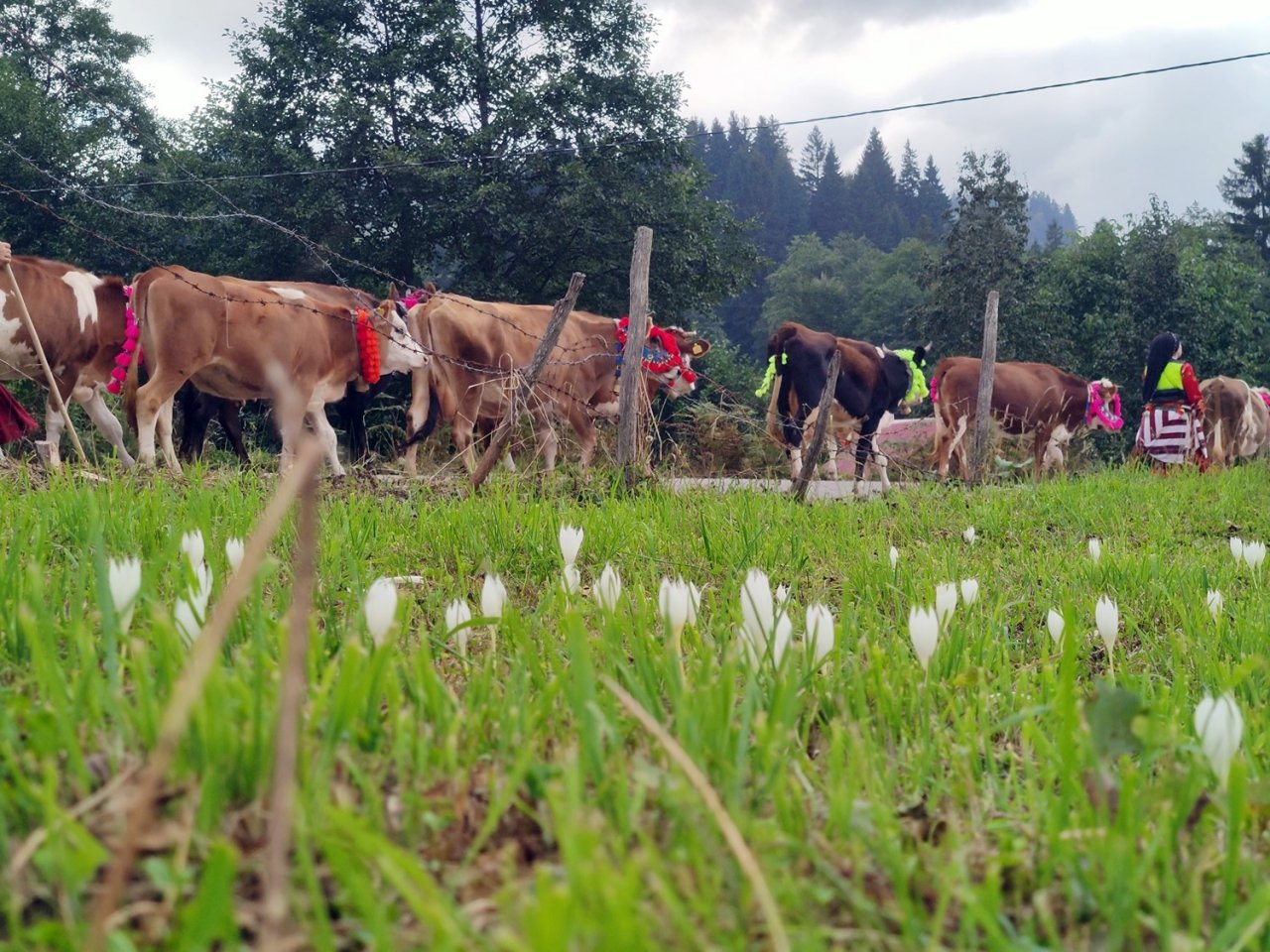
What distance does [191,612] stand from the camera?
2.08 metres

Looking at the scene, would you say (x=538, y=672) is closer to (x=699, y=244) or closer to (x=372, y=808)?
(x=372, y=808)

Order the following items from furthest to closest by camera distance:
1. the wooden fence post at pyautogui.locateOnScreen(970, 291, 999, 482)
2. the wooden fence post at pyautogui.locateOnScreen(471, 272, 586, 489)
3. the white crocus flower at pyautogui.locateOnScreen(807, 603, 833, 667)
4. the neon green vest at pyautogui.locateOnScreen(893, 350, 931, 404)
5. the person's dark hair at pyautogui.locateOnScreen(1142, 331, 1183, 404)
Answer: the neon green vest at pyautogui.locateOnScreen(893, 350, 931, 404), the person's dark hair at pyautogui.locateOnScreen(1142, 331, 1183, 404), the wooden fence post at pyautogui.locateOnScreen(970, 291, 999, 482), the wooden fence post at pyautogui.locateOnScreen(471, 272, 586, 489), the white crocus flower at pyautogui.locateOnScreen(807, 603, 833, 667)

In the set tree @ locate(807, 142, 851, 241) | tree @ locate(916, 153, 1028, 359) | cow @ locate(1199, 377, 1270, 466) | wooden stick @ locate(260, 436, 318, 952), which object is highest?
tree @ locate(807, 142, 851, 241)

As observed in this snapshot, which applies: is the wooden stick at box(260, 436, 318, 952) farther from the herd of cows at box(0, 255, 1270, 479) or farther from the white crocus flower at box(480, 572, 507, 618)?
the herd of cows at box(0, 255, 1270, 479)

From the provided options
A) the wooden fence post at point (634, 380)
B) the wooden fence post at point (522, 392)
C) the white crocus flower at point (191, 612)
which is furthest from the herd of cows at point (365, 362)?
the white crocus flower at point (191, 612)

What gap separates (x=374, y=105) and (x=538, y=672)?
103 feet

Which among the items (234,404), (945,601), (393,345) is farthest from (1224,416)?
(945,601)

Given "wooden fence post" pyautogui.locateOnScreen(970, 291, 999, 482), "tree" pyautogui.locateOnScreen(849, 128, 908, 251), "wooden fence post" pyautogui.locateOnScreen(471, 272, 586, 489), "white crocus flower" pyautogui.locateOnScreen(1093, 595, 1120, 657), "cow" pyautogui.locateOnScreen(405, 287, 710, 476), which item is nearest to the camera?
"white crocus flower" pyautogui.locateOnScreen(1093, 595, 1120, 657)

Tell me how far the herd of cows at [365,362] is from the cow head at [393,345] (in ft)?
0.08

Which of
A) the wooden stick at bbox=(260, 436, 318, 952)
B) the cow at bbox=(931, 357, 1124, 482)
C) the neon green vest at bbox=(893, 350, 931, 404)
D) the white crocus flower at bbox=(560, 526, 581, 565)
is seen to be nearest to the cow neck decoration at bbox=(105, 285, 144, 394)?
the white crocus flower at bbox=(560, 526, 581, 565)

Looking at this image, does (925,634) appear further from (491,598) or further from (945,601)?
(491,598)

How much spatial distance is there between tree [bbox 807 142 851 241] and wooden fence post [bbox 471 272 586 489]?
4171 inches

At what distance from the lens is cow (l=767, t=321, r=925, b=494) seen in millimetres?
13711

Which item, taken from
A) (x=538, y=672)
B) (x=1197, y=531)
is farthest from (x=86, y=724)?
(x=1197, y=531)
